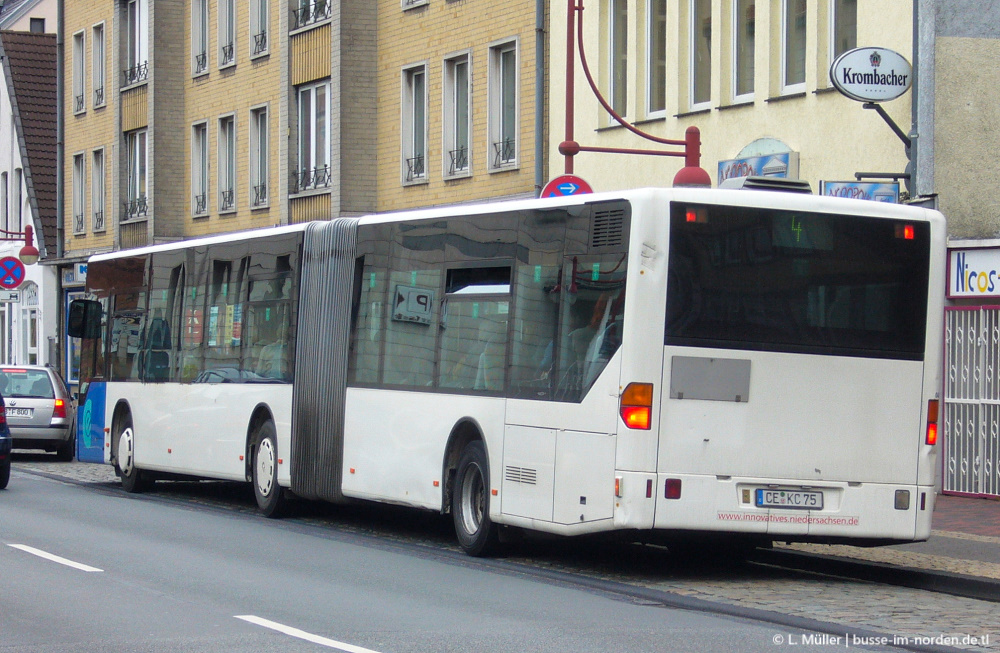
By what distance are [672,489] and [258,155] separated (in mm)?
26396

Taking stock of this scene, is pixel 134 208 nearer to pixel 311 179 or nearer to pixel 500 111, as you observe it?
pixel 311 179

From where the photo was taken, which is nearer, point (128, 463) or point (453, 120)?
point (128, 463)

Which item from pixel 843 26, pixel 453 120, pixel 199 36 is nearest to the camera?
pixel 843 26

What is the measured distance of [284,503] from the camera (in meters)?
17.1

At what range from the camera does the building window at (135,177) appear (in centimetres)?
4228

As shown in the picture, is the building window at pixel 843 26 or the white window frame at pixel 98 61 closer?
the building window at pixel 843 26

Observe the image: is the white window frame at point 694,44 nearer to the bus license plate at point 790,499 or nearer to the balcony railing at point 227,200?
the bus license plate at point 790,499

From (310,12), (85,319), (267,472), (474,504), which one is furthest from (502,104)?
(474,504)

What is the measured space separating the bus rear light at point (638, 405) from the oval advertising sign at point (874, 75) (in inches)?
287

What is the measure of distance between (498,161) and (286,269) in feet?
37.9

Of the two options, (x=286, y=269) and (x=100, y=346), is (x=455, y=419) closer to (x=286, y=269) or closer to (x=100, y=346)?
(x=286, y=269)

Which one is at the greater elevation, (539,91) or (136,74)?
(136,74)

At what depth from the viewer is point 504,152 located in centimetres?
2812

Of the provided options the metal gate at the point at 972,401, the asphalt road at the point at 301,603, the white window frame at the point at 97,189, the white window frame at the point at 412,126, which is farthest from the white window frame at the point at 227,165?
the asphalt road at the point at 301,603
